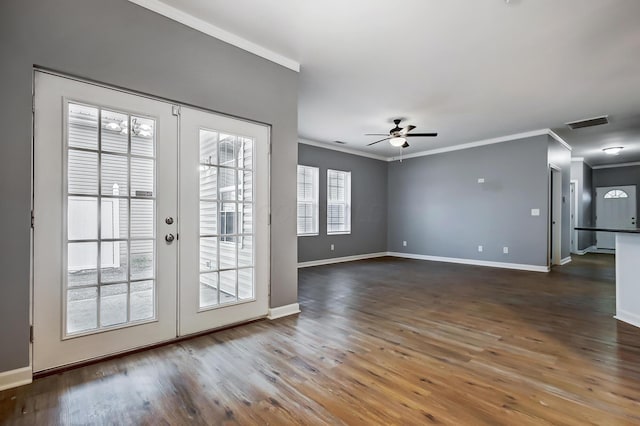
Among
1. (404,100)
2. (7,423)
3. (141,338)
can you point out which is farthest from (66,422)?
(404,100)

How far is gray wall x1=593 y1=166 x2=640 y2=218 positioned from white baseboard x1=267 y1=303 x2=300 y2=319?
11.1 meters

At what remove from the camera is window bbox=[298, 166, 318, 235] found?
6.80 metres

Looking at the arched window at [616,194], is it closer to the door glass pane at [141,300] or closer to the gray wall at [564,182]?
the gray wall at [564,182]

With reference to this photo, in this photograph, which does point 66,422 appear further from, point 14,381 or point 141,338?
point 141,338

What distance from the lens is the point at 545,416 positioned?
1646 mm

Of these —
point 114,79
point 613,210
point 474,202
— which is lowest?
point 613,210

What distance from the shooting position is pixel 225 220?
2.94 meters

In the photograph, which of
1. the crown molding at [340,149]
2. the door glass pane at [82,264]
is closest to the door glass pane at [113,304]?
the door glass pane at [82,264]

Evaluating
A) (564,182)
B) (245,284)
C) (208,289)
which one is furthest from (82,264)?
(564,182)

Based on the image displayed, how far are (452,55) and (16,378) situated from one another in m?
4.44

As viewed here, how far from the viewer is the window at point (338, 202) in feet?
24.1

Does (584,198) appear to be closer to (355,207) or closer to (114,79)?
(355,207)

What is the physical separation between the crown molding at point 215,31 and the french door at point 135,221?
0.73 meters

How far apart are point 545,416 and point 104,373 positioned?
8.84 feet
